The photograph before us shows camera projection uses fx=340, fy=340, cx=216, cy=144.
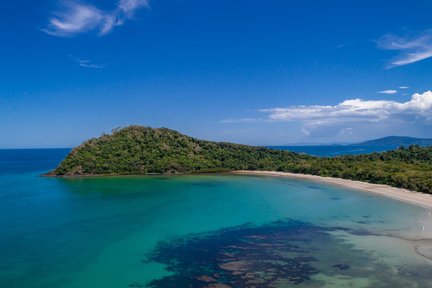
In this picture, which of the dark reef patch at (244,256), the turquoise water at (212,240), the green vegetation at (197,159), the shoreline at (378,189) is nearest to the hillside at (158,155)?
the green vegetation at (197,159)

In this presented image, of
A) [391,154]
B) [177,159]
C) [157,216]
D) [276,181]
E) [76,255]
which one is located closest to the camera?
[76,255]

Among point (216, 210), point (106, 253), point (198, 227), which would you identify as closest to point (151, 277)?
point (106, 253)

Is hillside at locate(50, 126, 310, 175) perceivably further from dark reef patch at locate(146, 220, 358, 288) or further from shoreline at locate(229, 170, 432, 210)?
dark reef patch at locate(146, 220, 358, 288)

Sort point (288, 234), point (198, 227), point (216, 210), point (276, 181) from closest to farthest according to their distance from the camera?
point (288, 234), point (198, 227), point (216, 210), point (276, 181)

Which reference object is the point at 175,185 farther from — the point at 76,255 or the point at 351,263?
the point at 351,263

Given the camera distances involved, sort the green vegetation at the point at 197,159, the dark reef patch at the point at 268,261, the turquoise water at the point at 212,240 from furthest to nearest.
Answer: the green vegetation at the point at 197,159, the turquoise water at the point at 212,240, the dark reef patch at the point at 268,261

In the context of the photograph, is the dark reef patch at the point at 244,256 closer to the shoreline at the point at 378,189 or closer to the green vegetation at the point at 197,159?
the shoreline at the point at 378,189
